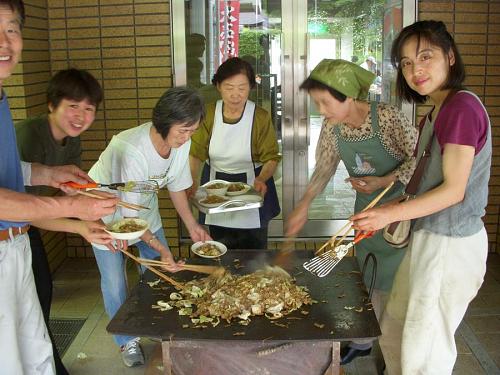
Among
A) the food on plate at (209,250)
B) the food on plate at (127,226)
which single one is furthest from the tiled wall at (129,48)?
the food on plate at (127,226)

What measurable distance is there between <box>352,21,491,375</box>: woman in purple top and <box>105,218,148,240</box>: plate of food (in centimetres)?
105

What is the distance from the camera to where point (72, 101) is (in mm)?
3066

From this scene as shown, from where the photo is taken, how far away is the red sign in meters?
4.86

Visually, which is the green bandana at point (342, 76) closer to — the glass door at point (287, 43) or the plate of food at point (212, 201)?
the plate of food at point (212, 201)

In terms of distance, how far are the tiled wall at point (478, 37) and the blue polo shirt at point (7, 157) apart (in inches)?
143

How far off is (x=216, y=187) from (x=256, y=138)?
19.5 inches

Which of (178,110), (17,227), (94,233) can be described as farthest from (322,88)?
(17,227)

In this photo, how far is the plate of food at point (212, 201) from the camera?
3457 millimetres

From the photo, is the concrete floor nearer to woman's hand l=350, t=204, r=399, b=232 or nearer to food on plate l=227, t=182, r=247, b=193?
food on plate l=227, t=182, r=247, b=193

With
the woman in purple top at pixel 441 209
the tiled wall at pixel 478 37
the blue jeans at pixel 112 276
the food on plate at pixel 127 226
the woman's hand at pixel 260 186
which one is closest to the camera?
the woman in purple top at pixel 441 209

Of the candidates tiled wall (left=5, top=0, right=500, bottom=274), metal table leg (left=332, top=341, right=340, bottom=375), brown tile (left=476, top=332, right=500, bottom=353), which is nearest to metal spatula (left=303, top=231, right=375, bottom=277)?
metal table leg (left=332, top=341, right=340, bottom=375)

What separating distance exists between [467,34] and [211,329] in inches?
146

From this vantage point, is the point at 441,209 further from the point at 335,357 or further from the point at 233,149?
the point at 233,149

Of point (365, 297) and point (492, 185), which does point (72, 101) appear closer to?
point (365, 297)
